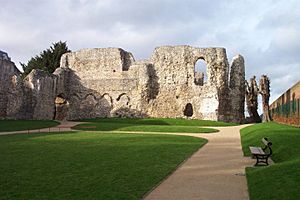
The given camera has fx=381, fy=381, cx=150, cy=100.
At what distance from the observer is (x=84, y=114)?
40.6 metres

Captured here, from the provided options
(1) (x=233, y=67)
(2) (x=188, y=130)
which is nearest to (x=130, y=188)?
(2) (x=188, y=130)

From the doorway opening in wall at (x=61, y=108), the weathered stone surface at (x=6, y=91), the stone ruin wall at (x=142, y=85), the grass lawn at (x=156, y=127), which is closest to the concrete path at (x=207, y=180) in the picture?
the grass lawn at (x=156, y=127)

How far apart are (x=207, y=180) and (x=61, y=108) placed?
3578cm

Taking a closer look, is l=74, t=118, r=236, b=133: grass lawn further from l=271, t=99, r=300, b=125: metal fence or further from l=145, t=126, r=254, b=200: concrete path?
l=145, t=126, r=254, b=200: concrete path

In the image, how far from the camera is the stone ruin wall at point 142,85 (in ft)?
120

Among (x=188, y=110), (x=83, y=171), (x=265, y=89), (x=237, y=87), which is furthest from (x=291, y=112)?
(x=83, y=171)

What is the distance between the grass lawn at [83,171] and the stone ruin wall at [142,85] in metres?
23.7

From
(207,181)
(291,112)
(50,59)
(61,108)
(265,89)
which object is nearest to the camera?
(207,181)

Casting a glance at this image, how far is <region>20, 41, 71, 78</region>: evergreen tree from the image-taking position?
5209 centimetres

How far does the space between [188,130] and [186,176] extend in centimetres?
→ 1643

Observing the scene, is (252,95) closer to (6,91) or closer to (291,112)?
(291,112)

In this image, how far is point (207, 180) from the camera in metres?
8.16

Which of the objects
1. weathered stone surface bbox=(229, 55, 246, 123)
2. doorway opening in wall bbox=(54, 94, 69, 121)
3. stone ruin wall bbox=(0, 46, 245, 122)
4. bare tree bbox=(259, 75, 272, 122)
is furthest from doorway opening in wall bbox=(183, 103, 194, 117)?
doorway opening in wall bbox=(54, 94, 69, 121)

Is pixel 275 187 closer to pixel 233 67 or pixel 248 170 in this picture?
pixel 248 170
